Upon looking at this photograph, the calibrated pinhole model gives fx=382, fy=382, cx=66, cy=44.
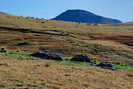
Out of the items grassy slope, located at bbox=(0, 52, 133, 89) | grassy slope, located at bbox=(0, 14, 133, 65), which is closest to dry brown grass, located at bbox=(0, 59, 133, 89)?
grassy slope, located at bbox=(0, 52, 133, 89)

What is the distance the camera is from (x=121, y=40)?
81.6 metres

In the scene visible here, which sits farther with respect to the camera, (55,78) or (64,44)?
(64,44)

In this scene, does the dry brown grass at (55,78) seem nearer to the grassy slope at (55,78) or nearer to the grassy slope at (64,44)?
the grassy slope at (55,78)

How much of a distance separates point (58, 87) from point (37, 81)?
2037mm

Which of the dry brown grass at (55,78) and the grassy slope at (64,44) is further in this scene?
the grassy slope at (64,44)

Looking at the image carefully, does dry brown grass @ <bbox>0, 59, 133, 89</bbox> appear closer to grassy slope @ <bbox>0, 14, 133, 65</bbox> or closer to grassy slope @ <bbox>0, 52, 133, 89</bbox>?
grassy slope @ <bbox>0, 52, 133, 89</bbox>

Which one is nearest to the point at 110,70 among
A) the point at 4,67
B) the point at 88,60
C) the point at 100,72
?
the point at 100,72

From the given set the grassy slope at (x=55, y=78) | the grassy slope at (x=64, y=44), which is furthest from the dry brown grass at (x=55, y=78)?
the grassy slope at (x=64, y=44)

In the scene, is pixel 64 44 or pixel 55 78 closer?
pixel 55 78

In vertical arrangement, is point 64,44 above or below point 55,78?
below

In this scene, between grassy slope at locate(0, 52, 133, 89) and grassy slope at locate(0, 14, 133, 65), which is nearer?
grassy slope at locate(0, 52, 133, 89)

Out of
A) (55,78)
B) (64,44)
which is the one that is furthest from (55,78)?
(64,44)

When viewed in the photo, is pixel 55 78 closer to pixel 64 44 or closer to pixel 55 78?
pixel 55 78

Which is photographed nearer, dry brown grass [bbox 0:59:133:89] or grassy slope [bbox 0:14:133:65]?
dry brown grass [bbox 0:59:133:89]
